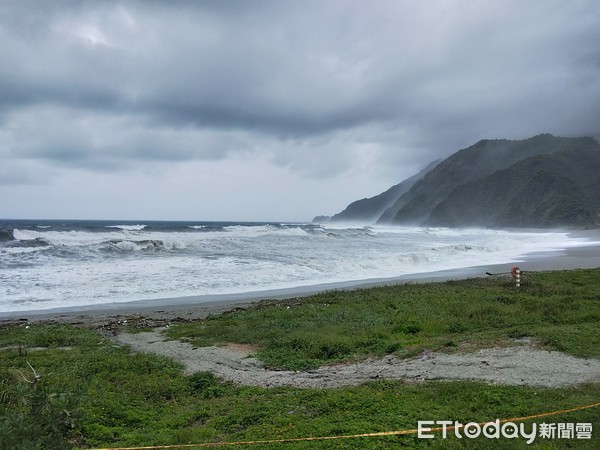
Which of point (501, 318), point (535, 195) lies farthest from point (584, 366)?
point (535, 195)

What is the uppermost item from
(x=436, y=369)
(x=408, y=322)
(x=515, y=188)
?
(x=515, y=188)

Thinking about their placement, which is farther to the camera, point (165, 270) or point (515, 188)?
point (515, 188)

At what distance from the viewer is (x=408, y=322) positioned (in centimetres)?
1267

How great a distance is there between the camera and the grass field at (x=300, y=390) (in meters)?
5.29

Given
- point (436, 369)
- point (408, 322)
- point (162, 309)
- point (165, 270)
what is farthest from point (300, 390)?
point (165, 270)

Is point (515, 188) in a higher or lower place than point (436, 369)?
higher

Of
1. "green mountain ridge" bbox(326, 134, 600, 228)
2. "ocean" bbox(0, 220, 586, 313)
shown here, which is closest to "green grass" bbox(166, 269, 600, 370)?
"ocean" bbox(0, 220, 586, 313)

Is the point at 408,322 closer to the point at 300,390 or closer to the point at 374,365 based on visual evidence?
the point at 374,365

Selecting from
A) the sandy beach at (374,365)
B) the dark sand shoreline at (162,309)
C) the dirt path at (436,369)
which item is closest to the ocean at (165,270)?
the dark sand shoreline at (162,309)

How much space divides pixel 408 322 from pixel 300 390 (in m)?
5.89

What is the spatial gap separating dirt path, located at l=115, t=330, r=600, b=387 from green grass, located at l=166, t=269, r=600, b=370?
53 cm

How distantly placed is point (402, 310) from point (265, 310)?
15.5ft

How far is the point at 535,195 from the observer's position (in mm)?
112312

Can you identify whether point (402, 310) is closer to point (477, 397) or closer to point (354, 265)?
point (477, 397)
